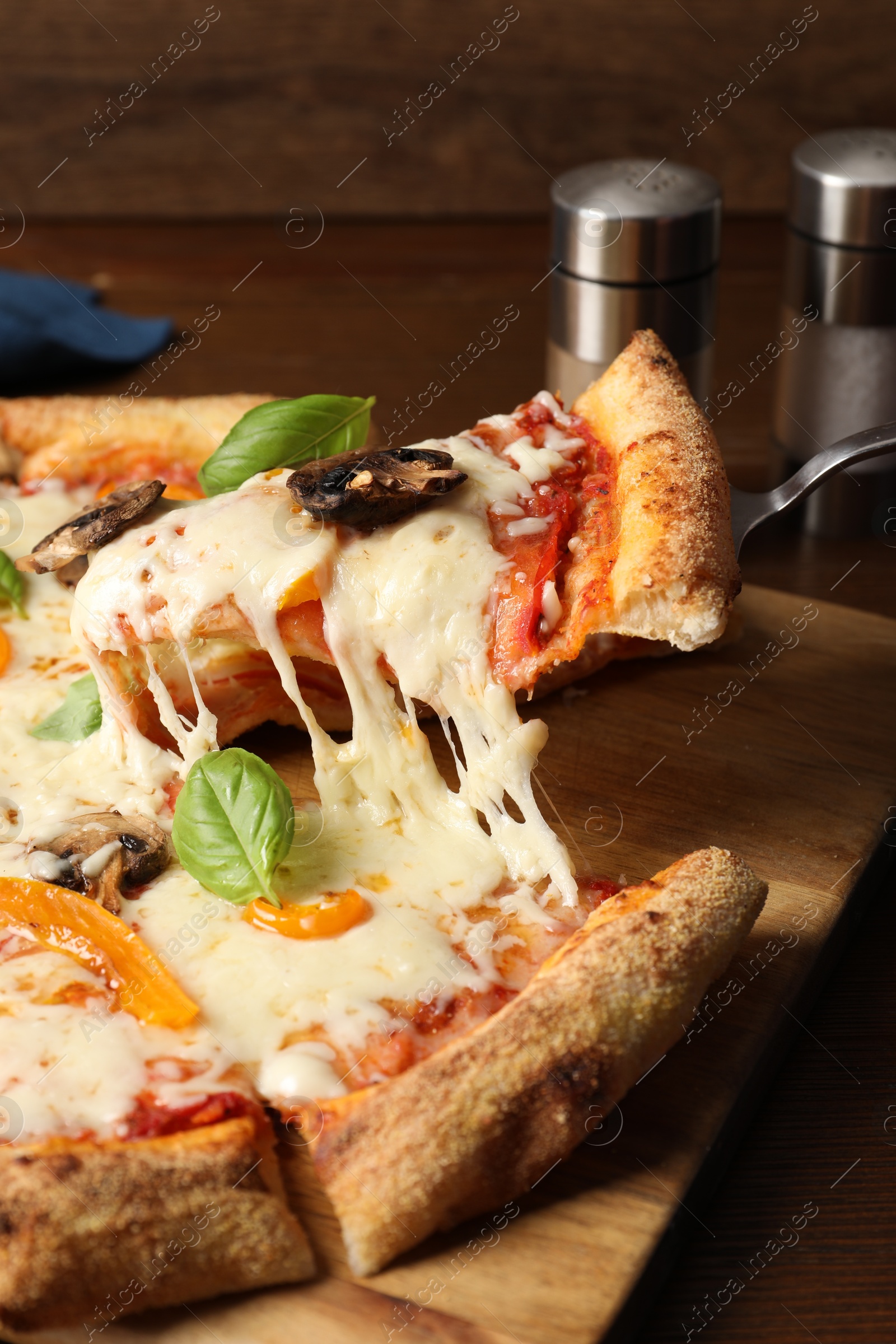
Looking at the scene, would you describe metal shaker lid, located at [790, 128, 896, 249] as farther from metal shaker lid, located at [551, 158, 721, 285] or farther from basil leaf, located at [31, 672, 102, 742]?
basil leaf, located at [31, 672, 102, 742]

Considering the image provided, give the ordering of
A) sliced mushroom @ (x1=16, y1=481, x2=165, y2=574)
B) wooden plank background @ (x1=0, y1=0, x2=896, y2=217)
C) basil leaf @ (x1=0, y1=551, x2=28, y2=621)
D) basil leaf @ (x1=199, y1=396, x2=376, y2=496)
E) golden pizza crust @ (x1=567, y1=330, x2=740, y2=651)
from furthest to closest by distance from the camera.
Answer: wooden plank background @ (x1=0, y1=0, x2=896, y2=217)
basil leaf @ (x1=0, y1=551, x2=28, y2=621)
basil leaf @ (x1=199, y1=396, x2=376, y2=496)
sliced mushroom @ (x1=16, y1=481, x2=165, y2=574)
golden pizza crust @ (x1=567, y1=330, x2=740, y2=651)

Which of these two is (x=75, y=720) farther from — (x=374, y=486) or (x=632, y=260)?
(x=632, y=260)

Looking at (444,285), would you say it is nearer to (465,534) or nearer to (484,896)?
(465,534)

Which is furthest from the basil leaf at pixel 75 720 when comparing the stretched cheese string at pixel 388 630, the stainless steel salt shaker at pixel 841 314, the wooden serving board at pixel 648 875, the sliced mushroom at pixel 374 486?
the stainless steel salt shaker at pixel 841 314

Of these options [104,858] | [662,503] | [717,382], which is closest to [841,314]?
[717,382]

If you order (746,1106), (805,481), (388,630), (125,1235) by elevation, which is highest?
(805,481)

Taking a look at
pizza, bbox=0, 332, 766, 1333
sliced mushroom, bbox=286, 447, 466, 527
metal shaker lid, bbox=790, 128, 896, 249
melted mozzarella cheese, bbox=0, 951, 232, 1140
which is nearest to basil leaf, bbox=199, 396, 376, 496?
pizza, bbox=0, 332, 766, 1333
